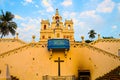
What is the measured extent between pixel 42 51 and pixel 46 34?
103ft

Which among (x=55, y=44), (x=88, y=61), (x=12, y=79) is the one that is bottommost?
(x=12, y=79)

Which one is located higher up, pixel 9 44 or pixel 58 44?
pixel 9 44

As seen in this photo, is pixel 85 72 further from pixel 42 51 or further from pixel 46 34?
pixel 46 34

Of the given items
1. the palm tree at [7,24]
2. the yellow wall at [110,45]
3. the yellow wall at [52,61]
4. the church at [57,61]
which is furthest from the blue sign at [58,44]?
the palm tree at [7,24]

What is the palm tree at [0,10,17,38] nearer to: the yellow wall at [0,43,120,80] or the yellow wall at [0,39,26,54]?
the yellow wall at [0,39,26,54]

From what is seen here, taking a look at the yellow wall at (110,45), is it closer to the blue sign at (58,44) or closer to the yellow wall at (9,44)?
the blue sign at (58,44)

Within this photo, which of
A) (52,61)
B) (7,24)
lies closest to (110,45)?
(52,61)

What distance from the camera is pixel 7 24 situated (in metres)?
47.0

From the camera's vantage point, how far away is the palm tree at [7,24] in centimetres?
4616

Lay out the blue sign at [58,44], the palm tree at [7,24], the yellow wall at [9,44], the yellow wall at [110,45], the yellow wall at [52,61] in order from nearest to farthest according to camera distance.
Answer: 1. the blue sign at [58,44]
2. the yellow wall at [52,61]
3. the yellow wall at [110,45]
4. the yellow wall at [9,44]
5. the palm tree at [7,24]

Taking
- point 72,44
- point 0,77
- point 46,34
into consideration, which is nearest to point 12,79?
point 0,77

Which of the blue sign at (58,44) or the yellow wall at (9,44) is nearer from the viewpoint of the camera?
the blue sign at (58,44)

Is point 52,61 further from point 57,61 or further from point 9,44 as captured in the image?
point 9,44

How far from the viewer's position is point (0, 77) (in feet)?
79.4
